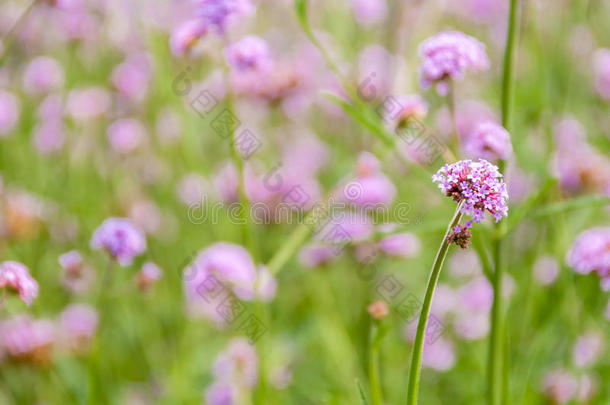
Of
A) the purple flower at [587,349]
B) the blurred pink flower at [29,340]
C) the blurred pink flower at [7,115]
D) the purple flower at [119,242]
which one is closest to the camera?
the purple flower at [119,242]

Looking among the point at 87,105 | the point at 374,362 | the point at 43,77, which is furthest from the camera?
the point at 43,77

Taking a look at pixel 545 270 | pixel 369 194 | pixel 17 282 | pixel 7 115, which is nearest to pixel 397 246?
pixel 369 194

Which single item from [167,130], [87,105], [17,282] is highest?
[167,130]

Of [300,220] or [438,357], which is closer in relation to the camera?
[438,357]

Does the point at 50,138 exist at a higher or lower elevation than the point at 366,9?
lower

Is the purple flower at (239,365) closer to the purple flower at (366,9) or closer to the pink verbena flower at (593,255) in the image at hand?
the pink verbena flower at (593,255)

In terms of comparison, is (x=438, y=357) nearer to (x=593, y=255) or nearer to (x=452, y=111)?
(x=593, y=255)

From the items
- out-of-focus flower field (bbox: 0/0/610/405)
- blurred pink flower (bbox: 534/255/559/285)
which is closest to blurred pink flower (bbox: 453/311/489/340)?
out-of-focus flower field (bbox: 0/0/610/405)

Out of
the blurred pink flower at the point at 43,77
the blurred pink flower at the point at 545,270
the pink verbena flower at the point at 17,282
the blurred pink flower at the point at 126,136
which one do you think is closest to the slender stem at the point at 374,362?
the pink verbena flower at the point at 17,282
